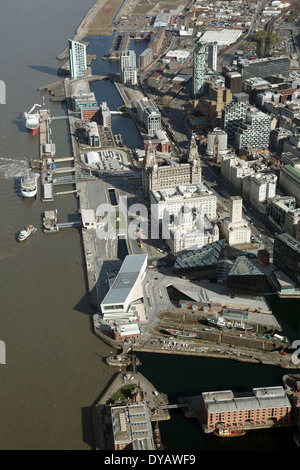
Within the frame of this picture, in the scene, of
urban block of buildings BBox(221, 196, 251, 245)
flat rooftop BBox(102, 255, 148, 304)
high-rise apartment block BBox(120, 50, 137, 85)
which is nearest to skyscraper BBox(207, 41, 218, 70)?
high-rise apartment block BBox(120, 50, 137, 85)

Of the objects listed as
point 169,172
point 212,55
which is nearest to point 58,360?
point 169,172

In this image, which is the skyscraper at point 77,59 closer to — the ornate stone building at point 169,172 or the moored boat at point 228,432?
the ornate stone building at point 169,172

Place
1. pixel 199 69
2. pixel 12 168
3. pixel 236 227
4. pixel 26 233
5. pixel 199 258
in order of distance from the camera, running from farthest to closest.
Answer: pixel 199 69, pixel 12 168, pixel 26 233, pixel 236 227, pixel 199 258

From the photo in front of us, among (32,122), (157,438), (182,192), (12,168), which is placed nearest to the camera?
(157,438)

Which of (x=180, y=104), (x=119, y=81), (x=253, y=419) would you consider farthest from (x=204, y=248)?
(x=119, y=81)

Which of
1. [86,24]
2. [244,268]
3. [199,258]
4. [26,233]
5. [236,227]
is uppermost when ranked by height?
[86,24]

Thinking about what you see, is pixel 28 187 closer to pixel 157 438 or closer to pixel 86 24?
pixel 157 438
